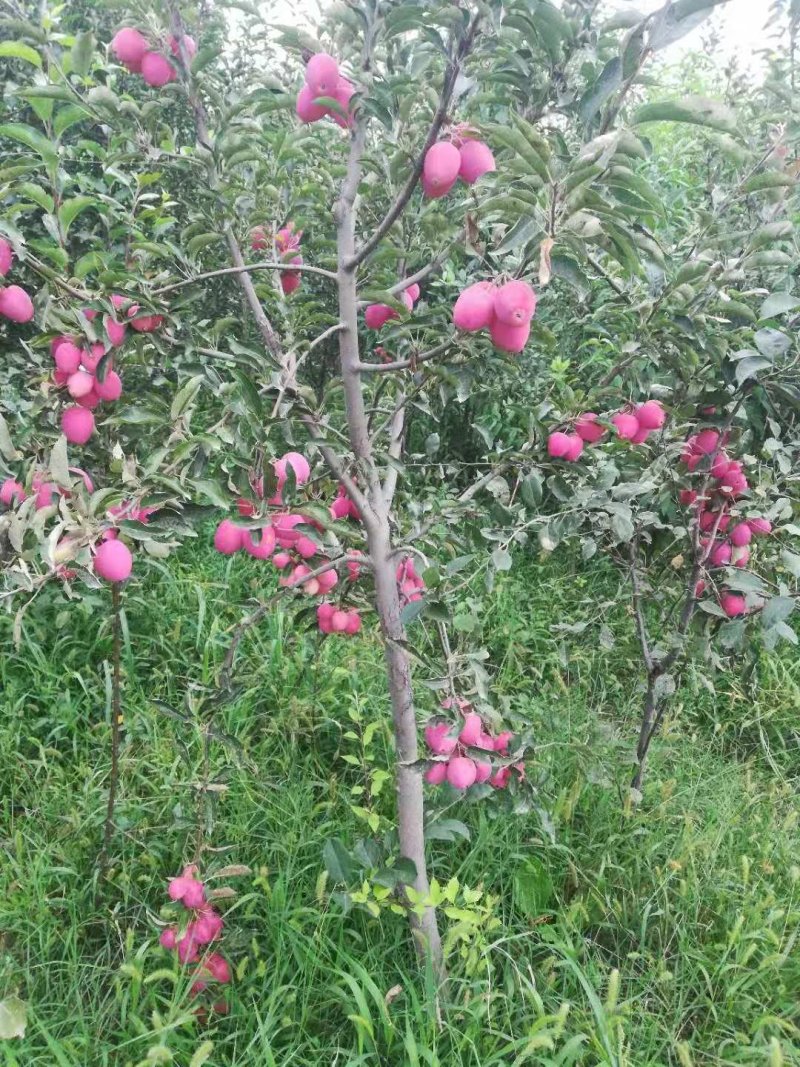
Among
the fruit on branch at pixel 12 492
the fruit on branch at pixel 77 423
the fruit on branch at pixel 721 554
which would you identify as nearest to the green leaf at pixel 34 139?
the fruit on branch at pixel 77 423

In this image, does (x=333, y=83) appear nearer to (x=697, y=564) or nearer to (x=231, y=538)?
(x=231, y=538)

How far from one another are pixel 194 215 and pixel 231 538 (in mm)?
613

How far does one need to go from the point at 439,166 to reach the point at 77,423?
27.1 inches

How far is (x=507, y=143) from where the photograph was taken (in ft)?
3.25

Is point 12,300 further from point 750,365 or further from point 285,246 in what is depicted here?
point 750,365

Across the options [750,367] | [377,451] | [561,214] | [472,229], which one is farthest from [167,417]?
[750,367]

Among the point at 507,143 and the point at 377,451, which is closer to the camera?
the point at 507,143

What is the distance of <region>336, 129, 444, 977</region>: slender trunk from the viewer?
Result: 1.31 meters

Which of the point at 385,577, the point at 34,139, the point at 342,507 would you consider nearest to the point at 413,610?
the point at 385,577

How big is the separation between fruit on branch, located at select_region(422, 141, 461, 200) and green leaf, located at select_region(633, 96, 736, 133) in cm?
25

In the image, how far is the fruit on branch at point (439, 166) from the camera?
3.46ft

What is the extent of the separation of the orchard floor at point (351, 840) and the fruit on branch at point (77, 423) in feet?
1.42

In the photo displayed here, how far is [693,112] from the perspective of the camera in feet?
2.98

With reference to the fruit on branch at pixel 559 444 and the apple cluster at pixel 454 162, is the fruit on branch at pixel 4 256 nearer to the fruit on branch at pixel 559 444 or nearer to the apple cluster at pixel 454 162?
the apple cluster at pixel 454 162
